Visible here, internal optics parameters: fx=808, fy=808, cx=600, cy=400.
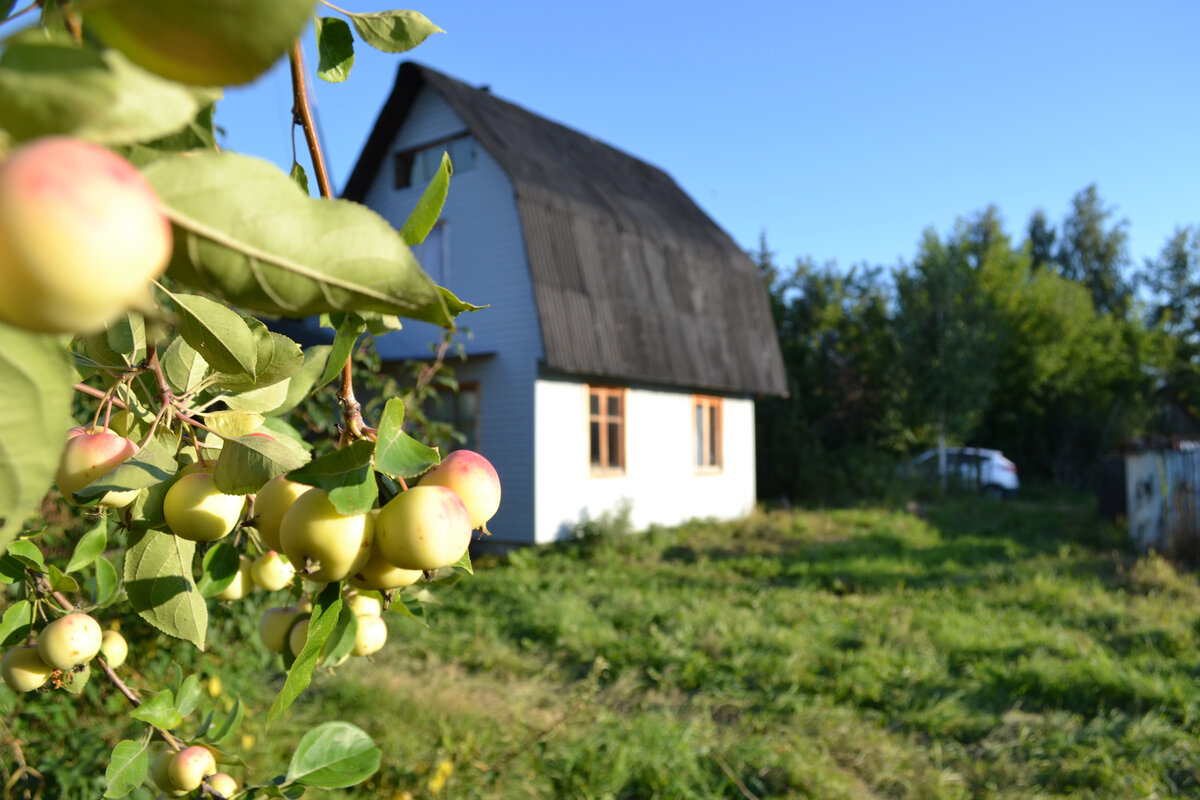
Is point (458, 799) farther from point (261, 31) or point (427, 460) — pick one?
point (261, 31)

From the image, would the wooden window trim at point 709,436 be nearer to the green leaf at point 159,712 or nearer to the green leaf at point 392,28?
the green leaf at point 159,712

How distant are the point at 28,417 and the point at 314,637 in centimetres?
33

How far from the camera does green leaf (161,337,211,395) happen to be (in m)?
0.85

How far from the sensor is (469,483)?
→ 65cm

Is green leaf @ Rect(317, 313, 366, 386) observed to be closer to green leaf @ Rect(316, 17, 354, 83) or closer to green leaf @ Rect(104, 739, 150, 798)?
green leaf @ Rect(316, 17, 354, 83)

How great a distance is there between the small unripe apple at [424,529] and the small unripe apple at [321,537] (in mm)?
20

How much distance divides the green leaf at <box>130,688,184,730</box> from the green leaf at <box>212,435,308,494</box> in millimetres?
544

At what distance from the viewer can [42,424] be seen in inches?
13.5

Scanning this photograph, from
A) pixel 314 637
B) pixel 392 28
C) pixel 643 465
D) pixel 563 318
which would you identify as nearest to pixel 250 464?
pixel 314 637

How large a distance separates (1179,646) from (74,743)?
18.8ft

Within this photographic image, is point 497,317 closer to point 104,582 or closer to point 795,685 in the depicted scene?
point 795,685

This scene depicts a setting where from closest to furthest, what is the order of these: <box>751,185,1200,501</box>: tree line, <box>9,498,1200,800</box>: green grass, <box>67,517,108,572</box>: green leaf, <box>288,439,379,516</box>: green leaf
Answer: <box>288,439,379,516</box>: green leaf < <box>67,517,108,572</box>: green leaf < <box>9,498,1200,800</box>: green grass < <box>751,185,1200,501</box>: tree line

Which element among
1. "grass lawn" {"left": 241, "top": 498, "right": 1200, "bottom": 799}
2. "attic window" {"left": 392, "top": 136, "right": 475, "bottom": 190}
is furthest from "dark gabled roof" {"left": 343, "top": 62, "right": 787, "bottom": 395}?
"grass lawn" {"left": 241, "top": 498, "right": 1200, "bottom": 799}

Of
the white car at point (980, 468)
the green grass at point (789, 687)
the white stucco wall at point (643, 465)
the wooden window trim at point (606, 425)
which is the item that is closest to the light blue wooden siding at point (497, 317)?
the white stucco wall at point (643, 465)
